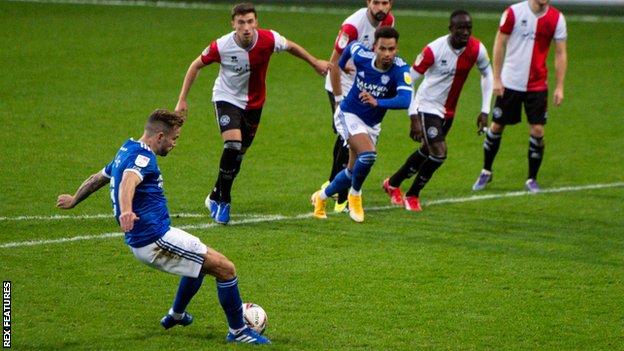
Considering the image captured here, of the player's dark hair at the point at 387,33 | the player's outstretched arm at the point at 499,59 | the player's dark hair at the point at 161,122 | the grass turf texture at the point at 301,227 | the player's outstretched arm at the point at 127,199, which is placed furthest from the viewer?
the player's outstretched arm at the point at 499,59

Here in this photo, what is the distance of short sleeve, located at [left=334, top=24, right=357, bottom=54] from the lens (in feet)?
44.4

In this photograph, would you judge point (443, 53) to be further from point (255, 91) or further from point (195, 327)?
point (195, 327)

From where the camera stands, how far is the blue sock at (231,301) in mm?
8961

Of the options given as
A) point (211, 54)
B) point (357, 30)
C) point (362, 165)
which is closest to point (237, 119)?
point (211, 54)

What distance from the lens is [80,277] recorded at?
35.4 ft

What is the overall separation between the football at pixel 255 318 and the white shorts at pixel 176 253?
55cm

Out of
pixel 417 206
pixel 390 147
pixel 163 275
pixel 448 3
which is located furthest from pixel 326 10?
pixel 163 275

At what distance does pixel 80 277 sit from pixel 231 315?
2263 millimetres

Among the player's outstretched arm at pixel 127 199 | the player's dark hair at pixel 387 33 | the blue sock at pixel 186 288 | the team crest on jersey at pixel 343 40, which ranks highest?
the player's dark hair at pixel 387 33

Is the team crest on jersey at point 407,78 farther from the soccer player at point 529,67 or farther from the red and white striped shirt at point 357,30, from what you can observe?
the soccer player at point 529,67

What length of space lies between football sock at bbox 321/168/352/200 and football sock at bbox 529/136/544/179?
3.27m

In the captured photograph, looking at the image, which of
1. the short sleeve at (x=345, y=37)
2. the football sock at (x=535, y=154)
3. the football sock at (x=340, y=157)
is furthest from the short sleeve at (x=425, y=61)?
the football sock at (x=535, y=154)

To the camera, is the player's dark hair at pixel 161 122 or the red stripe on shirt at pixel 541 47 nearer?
the player's dark hair at pixel 161 122

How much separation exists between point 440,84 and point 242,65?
2.48 m
